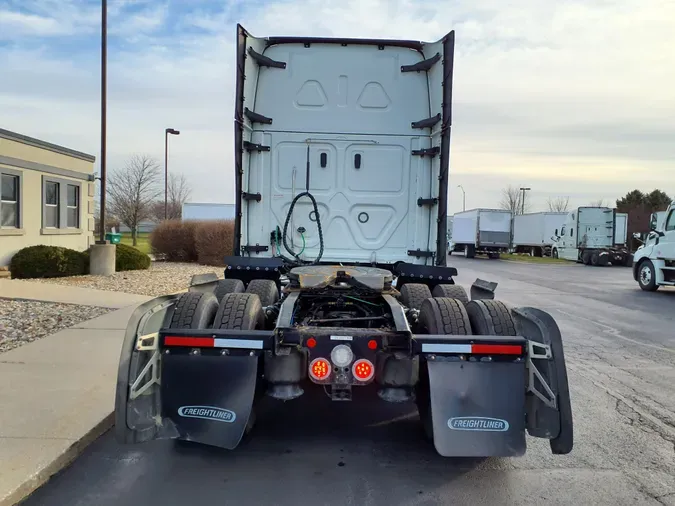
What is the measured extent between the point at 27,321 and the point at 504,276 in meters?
18.7

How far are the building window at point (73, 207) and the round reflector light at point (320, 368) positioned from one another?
58.7 feet

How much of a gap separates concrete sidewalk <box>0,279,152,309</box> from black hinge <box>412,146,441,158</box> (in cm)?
694

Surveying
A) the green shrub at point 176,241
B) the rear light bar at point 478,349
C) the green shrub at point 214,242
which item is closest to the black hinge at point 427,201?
the rear light bar at point 478,349

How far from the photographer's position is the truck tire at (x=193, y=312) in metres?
4.30

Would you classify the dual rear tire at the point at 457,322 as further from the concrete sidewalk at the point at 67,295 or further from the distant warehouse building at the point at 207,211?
the distant warehouse building at the point at 207,211

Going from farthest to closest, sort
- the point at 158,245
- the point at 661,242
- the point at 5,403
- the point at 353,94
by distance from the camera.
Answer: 1. the point at 158,245
2. the point at 661,242
3. the point at 353,94
4. the point at 5,403

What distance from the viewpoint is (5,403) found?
17.0ft

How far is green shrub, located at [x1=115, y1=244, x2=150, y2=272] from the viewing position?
57.5 ft

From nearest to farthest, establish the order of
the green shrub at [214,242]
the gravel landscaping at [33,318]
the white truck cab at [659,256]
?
the gravel landscaping at [33,318]
the white truck cab at [659,256]
the green shrub at [214,242]

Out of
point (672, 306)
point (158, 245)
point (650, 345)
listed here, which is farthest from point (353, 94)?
point (158, 245)

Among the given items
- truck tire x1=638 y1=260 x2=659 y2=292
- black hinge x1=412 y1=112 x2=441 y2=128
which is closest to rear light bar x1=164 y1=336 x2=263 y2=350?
black hinge x1=412 y1=112 x2=441 y2=128

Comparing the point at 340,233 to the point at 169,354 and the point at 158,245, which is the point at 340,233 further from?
the point at 158,245

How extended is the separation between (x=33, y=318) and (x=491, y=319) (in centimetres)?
803

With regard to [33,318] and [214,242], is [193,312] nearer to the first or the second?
[33,318]
